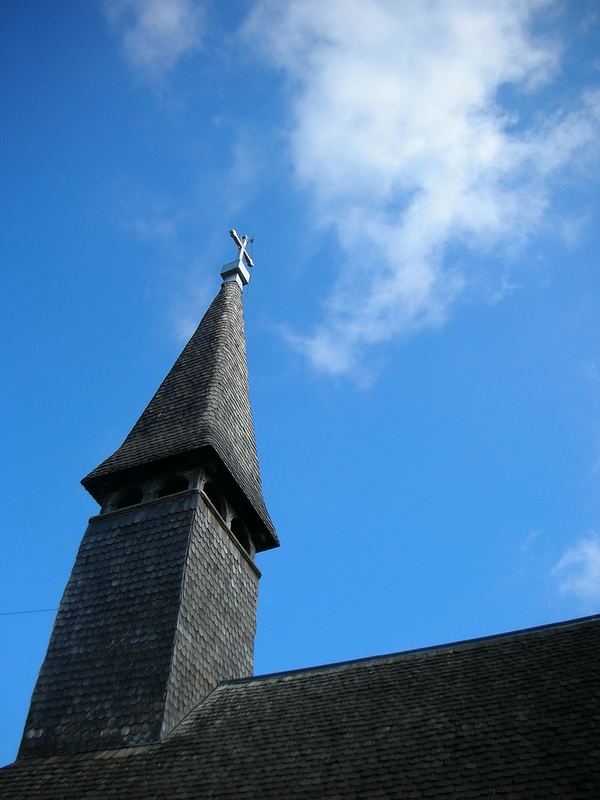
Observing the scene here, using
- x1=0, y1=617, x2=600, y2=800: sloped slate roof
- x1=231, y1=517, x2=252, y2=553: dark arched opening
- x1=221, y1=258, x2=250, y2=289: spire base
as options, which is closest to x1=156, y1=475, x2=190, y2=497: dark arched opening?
x1=231, y1=517, x2=252, y2=553: dark arched opening

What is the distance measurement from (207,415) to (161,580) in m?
3.81

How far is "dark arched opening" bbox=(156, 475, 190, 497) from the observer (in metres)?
15.2

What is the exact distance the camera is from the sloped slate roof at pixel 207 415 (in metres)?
15.5

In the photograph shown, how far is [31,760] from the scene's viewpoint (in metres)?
11.8

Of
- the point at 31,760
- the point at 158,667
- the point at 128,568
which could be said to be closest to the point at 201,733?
the point at 158,667

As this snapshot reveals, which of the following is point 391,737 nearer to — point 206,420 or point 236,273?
point 206,420

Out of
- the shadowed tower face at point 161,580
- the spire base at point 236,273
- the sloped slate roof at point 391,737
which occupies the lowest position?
the sloped slate roof at point 391,737

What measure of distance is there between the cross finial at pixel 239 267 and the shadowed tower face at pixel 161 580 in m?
4.65

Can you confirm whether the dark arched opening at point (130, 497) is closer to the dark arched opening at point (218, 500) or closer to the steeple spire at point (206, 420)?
the steeple spire at point (206, 420)

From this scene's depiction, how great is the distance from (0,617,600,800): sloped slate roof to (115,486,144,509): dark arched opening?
4276 mm

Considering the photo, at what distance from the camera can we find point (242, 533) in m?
16.2

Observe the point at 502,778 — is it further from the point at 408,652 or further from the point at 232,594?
the point at 232,594

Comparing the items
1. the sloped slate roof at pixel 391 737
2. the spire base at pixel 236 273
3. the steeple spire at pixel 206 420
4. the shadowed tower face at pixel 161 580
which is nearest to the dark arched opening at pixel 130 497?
the shadowed tower face at pixel 161 580

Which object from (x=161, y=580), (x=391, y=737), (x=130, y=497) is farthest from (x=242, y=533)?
(x=391, y=737)
